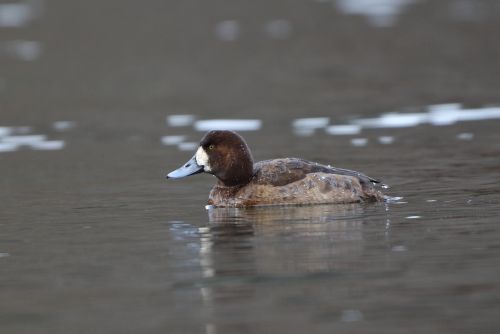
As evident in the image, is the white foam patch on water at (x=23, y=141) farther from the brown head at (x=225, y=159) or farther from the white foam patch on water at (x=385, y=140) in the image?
the brown head at (x=225, y=159)

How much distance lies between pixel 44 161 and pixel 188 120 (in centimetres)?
322

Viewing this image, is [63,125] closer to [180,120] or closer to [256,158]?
[180,120]

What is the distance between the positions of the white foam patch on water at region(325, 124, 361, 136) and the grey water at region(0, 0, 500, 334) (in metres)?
0.09

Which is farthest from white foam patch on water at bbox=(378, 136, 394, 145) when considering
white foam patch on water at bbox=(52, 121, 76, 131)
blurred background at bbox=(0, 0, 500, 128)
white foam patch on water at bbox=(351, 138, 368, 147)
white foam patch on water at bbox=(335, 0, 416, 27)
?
white foam patch on water at bbox=(335, 0, 416, 27)

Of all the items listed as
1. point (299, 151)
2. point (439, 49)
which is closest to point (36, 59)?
point (439, 49)

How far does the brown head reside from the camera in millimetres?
10516

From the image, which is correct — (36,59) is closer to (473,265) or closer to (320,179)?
(320,179)

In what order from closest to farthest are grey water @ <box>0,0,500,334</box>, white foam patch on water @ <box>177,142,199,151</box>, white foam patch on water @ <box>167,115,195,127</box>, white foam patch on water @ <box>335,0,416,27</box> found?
grey water @ <box>0,0,500,334</box> → white foam patch on water @ <box>177,142,199,151</box> → white foam patch on water @ <box>167,115,195,127</box> → white foam patch on water @ <box>335,0,416,27</box>

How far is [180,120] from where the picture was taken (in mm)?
16828

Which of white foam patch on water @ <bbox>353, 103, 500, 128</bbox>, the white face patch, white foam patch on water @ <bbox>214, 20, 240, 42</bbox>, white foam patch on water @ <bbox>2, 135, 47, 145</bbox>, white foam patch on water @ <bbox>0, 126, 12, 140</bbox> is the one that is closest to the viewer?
the white face patch

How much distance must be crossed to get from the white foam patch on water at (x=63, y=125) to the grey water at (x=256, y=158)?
0.19 ft

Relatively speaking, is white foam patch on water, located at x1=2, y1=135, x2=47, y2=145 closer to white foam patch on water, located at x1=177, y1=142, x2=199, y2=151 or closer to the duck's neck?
white foam patch on water, located at x1=177, y1=142, x2=199, y2=151

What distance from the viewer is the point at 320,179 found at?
10234 millimetres

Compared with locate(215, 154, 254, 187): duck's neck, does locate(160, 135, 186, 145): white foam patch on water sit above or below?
above
